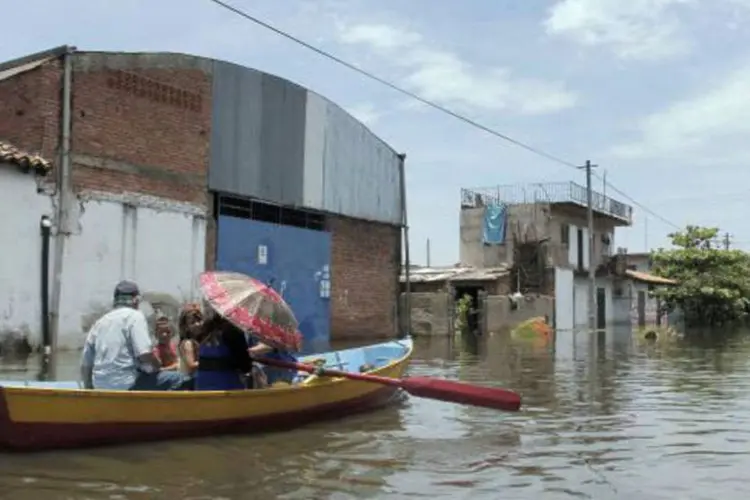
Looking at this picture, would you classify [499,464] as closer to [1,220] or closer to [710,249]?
[1,220]

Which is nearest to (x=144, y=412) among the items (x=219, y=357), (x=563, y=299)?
(x=219, y=357)

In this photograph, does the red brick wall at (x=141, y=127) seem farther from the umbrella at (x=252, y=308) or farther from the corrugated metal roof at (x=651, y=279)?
the corrugated metal roof at (x=651, y=279)

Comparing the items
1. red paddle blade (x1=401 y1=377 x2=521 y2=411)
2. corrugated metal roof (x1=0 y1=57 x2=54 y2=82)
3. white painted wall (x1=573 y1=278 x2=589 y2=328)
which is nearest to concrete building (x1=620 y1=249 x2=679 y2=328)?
white painted wall (x1=573 y1=278 x2=589 y2=328)

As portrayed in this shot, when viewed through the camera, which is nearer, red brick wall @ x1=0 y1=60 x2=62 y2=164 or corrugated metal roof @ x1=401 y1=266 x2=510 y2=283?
red brick wall @ x1=0 y1=60 x2=62 y2=164

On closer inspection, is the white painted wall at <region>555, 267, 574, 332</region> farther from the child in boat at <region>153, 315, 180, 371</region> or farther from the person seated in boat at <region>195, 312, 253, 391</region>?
the person seated in boat at <region>195, 312, 253, 391</region>

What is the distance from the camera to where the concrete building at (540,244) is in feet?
138

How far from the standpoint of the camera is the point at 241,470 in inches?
305

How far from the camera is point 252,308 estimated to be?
880 centimetres

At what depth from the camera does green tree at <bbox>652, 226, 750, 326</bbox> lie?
154 ft

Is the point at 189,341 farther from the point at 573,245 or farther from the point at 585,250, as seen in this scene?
the point at 585,250

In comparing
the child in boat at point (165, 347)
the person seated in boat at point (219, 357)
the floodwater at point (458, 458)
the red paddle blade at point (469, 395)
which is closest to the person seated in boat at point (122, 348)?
the person seated in boat at point (219, 357)

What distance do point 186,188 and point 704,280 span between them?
35245 mm

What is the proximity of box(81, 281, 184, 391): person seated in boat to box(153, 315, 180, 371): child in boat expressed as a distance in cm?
101

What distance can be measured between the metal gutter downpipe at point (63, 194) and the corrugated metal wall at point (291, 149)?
3941 mm
